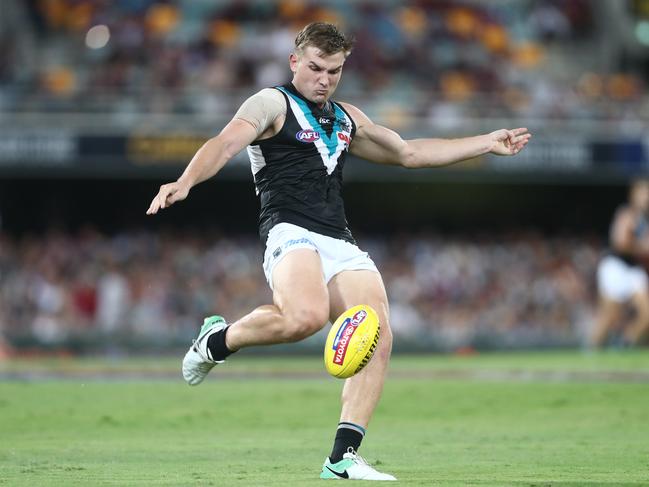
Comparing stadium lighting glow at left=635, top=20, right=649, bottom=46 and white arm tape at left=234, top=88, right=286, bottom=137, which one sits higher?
stadium lighting glow at left=635, top=20, right=649, bottom=46

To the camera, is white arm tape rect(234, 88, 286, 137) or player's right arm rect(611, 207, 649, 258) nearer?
white arm tape rect(234, 88, 286, 137)

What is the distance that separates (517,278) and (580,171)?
2.59 metres

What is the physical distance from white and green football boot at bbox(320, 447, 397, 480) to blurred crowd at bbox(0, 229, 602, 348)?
16.0m

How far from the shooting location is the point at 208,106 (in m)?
24.6

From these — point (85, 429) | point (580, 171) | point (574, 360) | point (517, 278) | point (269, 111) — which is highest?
point (580, 171)

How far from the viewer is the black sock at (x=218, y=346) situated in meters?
7.70

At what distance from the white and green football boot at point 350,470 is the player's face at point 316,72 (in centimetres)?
215

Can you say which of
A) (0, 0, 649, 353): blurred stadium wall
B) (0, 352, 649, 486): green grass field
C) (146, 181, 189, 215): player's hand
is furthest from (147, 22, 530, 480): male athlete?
(0, 0, 649, 353): blurred stadium wall

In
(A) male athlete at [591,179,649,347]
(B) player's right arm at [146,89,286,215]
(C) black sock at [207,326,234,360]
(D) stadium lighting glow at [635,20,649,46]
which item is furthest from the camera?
(D) stadium lighting glow at [635,20,649,46]

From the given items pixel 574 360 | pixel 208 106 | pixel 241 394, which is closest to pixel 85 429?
pixel 241 394

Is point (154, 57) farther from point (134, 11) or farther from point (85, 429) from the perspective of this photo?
point (85, 429)

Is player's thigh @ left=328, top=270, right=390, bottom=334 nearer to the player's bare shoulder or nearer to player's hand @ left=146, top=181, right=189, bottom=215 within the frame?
the player's bare shoulder

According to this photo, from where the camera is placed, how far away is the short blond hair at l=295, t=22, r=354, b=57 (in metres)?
7.45

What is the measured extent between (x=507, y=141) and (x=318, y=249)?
1.66 meters
